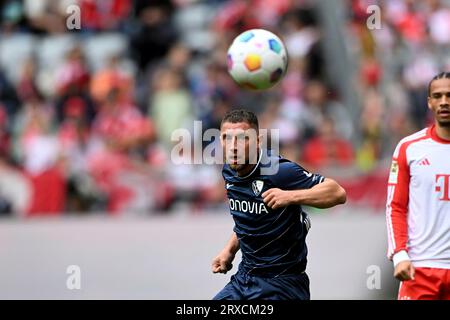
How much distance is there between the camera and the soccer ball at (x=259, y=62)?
8.03 m

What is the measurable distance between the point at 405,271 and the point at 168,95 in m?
7.80

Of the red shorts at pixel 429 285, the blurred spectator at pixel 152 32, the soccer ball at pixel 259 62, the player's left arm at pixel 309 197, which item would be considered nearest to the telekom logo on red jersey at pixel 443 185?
the red shorts at pixel 429 285

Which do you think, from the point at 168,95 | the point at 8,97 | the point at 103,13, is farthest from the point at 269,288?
the point at 103,13

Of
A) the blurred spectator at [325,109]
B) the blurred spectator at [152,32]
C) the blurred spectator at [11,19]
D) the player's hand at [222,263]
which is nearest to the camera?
the player's hand at [222,263]

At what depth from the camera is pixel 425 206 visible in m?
6.51

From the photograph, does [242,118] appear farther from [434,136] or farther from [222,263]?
[434,136]

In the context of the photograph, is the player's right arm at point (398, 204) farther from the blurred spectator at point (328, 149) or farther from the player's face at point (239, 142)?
the blurred spectator at point (328, 149)

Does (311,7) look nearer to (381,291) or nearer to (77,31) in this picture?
(77,31)

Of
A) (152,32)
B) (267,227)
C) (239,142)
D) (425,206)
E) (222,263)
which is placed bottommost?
(222,263)

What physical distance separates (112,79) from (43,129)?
1278 millimetres

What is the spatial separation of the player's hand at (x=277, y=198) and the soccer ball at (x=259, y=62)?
203 centimetres

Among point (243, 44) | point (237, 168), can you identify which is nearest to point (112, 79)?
point (243, 44)

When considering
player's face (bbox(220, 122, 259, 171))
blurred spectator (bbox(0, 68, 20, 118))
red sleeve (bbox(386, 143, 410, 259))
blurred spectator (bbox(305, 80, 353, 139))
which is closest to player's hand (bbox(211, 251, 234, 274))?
player's face (bbox(220, 122, 259, 171))

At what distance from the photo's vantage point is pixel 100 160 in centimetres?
1262
